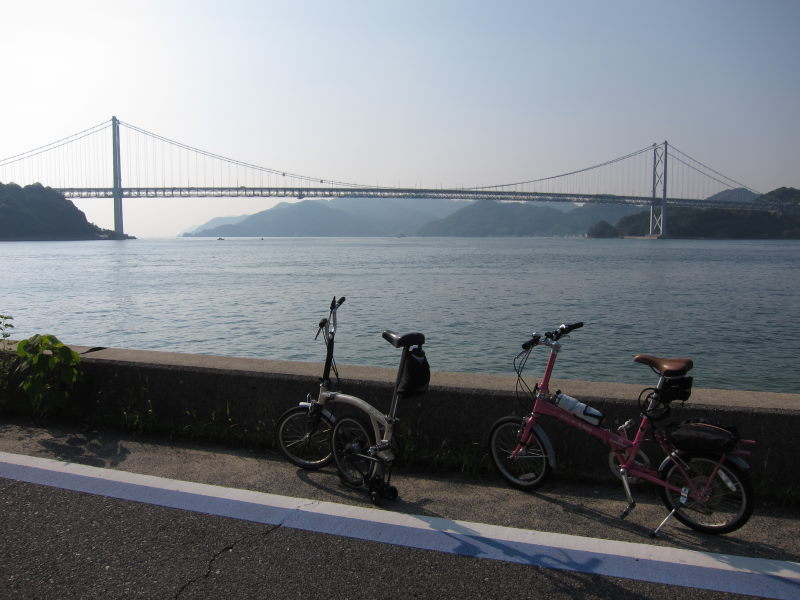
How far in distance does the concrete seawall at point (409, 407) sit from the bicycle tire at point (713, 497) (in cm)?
42

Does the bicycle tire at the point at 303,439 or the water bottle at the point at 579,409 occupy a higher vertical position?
the water bottle at the point at 579,409

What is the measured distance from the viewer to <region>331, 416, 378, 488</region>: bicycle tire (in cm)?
349

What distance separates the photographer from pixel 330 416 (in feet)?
12.0

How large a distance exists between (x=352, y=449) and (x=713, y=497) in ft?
5.69

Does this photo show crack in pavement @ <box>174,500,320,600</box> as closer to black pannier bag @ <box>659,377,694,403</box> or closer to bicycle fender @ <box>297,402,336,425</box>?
bicycle fender @ <box>297,402,336,425</box>

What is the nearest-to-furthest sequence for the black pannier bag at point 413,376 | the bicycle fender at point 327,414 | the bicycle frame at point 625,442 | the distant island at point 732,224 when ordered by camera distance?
the bicycle frame at point 625,442 → the black pannier bag at point 413,376 → the bicycle fender at point 327,414 → the distant island at point 732,224

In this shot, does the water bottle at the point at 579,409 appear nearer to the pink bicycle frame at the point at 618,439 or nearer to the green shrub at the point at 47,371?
the pink bicycle frame at the point at 618,439

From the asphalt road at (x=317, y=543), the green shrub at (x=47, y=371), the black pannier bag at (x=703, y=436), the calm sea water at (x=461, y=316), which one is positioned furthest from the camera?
the calm sea water at (x=461, y=316)

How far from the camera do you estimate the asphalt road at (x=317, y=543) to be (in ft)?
8.20

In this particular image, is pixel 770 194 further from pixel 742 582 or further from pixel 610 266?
pixel 742 582

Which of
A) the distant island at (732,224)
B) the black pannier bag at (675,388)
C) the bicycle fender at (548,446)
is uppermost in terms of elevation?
the distant island at (732,224)

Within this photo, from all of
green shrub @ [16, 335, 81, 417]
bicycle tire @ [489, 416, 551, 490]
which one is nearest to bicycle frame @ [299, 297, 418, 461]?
bicycle tire @ [489, 416, 551, 490]

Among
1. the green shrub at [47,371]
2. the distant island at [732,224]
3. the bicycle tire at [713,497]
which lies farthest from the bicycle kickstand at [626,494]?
the distant island at [732,224]

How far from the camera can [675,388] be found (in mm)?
3111
